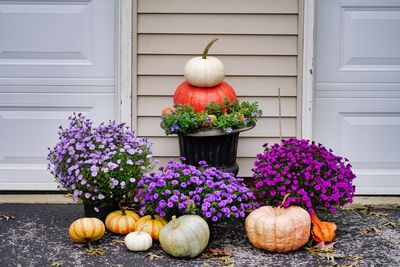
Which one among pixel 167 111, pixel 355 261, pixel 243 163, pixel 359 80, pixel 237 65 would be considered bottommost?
pixel 355 261

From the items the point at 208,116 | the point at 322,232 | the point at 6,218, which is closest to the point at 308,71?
the point at 208,116

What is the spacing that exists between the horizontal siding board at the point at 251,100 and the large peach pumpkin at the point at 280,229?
4.22 ft

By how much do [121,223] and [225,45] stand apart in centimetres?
166

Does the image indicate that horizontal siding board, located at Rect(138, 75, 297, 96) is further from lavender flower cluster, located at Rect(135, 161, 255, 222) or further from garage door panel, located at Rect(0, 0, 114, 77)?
lavender flower cluster, located at Rect(135, 161, 255, 222)

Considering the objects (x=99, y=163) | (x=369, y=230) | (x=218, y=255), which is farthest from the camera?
(x=369, y=230)

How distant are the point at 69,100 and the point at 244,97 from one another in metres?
1.37

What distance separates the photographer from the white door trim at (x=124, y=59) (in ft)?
17.9

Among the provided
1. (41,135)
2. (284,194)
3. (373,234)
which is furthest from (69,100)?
(373,234)

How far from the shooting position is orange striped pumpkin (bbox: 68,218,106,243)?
14.5 feet

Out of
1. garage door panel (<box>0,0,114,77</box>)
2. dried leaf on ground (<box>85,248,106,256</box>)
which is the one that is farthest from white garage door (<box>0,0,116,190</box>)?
dried leaf on ground (<box>85,248,106,256</box>)

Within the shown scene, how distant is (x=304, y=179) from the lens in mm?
4547

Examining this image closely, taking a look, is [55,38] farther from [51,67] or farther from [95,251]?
[95,251]

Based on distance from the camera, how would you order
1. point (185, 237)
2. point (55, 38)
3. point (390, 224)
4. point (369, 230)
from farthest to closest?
1. point (55, 38)
2. point (390, 224)
3. point (369, 230)
4. point (185, 237)

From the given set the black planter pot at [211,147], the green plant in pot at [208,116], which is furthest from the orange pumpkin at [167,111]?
the black planter pot at [211,147]
